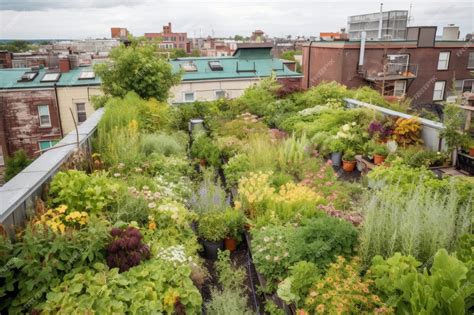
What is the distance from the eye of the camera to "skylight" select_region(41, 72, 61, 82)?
19.5 m

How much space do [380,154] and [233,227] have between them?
126 inches

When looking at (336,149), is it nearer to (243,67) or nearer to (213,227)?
(213,227)

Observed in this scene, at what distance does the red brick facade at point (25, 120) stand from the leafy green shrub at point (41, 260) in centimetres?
1896

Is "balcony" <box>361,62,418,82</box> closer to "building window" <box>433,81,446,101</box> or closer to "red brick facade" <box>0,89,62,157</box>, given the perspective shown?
"building window" <box>433,81,446,101</box>

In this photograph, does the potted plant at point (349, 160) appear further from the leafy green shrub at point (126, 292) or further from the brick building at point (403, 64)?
the brick building at point (403, 64)

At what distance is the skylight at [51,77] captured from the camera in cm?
1950

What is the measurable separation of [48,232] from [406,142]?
18.9 feet

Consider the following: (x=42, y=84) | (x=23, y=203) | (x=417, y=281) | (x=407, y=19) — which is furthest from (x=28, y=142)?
(x=407, y=19)

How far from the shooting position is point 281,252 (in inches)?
127

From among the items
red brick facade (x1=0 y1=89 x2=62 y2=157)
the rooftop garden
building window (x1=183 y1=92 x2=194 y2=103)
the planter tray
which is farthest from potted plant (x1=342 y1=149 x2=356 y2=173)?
red brick facade (x1=0 y1=89 x2=62 y2=157)

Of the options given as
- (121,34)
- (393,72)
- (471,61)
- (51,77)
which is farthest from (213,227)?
(471,61)

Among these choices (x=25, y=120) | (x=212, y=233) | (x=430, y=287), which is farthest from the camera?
(x=25, y=120)

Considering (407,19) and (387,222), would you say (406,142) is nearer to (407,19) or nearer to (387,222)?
(387,222)

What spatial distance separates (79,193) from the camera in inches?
135
